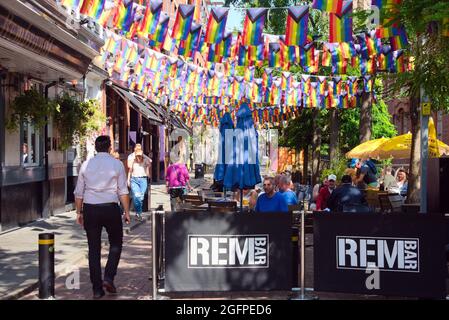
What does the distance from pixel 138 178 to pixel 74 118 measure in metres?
2.21

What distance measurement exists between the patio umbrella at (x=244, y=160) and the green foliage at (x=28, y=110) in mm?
4660

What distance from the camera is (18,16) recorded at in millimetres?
10562

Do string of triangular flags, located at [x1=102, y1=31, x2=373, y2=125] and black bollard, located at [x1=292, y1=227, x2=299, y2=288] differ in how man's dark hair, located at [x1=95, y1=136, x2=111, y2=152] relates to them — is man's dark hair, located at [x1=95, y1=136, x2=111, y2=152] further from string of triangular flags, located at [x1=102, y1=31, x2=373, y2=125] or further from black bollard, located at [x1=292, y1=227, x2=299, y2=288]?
string of triangular flags, located at [x1=102, y1=31, x2=373, y2=125]

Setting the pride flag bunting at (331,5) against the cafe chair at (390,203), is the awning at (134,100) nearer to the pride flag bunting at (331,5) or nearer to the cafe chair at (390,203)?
the cafe chair at (390,203)

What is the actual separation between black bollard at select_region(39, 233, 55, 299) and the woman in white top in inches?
344

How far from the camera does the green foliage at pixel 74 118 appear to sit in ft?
51.7

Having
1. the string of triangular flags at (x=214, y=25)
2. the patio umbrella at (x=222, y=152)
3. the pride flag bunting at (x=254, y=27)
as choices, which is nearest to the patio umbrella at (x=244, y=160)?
the patio umbrella at (x=222, y=152)

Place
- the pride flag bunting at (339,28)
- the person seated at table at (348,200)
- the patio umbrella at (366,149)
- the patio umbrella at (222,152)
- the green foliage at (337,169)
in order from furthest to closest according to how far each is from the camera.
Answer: the green foliage at (337,169) < the patio umbrella at (366,149) < the patio umbrella at (222,152) < the pride flag bunting at (339,28) < the person seated at table at (348,200)

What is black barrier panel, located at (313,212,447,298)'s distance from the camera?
705 cm

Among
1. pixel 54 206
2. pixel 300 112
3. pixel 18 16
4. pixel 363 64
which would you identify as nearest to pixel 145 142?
pixel 300 112

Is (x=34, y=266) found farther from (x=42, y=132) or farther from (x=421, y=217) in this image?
(x=42, y=132)

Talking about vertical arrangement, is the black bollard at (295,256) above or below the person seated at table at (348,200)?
below

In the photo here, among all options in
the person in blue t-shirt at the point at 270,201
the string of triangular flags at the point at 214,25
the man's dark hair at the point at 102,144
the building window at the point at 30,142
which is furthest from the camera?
the building window at the point at 30,142
